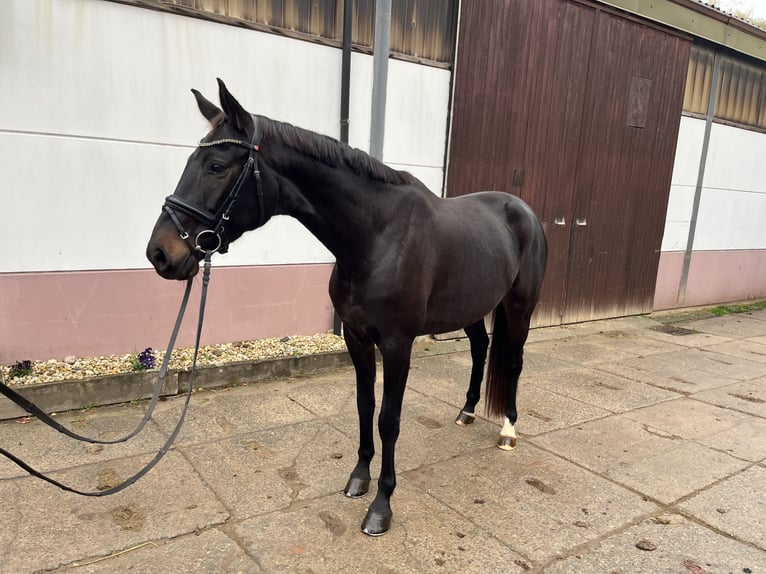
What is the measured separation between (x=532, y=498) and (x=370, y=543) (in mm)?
975

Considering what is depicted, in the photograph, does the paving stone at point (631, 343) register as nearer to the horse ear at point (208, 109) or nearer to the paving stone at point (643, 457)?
the paving stone at point (643, 457)

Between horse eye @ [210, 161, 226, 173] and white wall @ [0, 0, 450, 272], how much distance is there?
8.08 ft

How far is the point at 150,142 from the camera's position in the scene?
4055 mm

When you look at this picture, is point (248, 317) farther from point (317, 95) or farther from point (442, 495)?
point (442, 495)

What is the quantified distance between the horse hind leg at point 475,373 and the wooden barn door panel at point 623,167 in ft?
12.0

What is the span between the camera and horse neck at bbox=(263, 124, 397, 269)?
2.22 metres

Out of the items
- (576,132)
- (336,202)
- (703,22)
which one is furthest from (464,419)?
(703,22)

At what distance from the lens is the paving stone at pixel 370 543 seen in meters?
2.19

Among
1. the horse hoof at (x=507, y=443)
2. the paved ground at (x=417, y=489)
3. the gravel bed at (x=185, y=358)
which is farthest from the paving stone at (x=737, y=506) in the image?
the gravel bed at (x=185, y=358)

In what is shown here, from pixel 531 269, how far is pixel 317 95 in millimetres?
2646

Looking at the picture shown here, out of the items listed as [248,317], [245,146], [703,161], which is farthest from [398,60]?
[703,161]

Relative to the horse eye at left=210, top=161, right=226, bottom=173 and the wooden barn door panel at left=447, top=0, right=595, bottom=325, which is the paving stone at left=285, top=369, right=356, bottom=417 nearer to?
the horse eye at left=210, top=161, right=226, bottom=173

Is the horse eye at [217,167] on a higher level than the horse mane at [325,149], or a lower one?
lower

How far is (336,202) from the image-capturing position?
234cm
